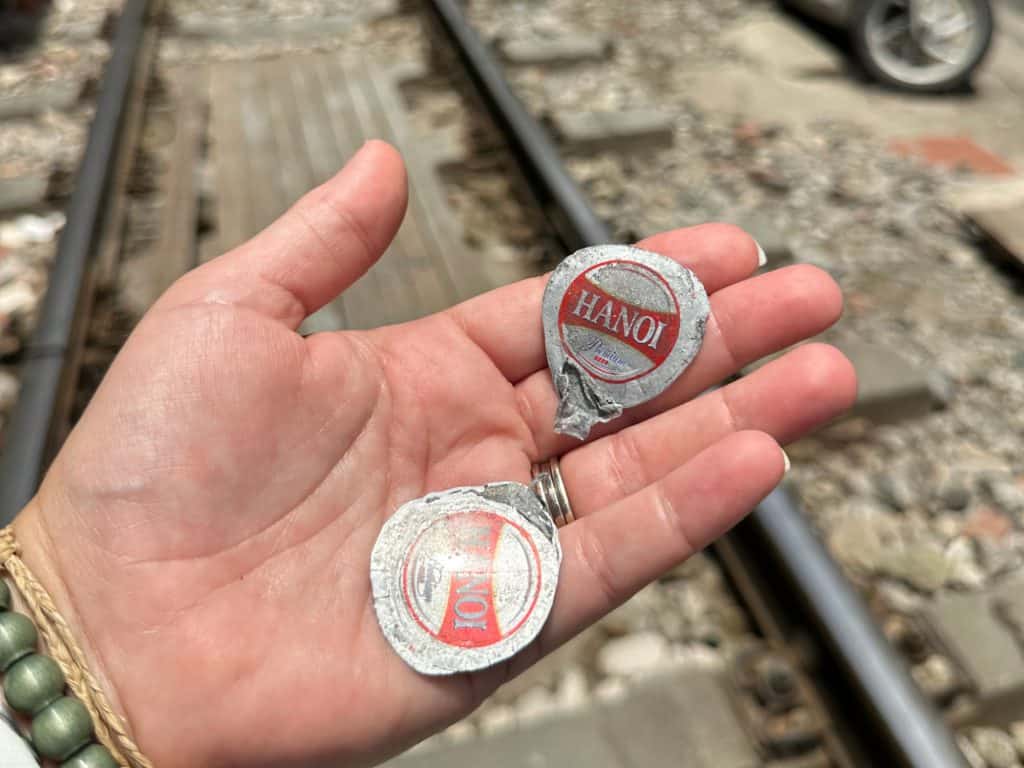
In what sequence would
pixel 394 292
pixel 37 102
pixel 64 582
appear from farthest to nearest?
pixel 37 102, pixel 394 292, pixel 64 582

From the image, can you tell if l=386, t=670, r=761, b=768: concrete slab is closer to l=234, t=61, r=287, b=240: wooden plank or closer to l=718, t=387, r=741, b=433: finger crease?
l=718, t=387, r=741, b=433: finger crease

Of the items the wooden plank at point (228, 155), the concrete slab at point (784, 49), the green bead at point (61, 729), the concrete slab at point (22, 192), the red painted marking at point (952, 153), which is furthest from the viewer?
the concrete slab at point (784, 49)

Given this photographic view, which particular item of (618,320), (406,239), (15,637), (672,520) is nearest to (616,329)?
(618,320)

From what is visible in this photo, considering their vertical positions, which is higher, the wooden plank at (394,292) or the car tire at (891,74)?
the car tire at (891,74)

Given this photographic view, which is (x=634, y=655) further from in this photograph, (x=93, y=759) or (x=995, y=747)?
(x=93, y=759)

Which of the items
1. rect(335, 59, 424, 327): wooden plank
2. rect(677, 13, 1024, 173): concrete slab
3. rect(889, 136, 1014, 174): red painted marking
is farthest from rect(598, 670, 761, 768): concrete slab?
rect(677, 13, 1024, 173): concrete slab

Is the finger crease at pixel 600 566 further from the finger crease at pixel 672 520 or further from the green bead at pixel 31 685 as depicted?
the green bead at pixel 31 685

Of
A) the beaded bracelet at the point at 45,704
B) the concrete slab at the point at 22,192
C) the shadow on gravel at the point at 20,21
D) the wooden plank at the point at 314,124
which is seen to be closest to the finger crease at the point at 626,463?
the beaded bracelet at the point at 45,704
